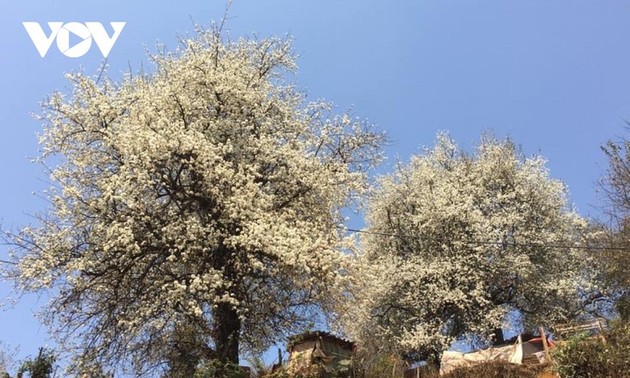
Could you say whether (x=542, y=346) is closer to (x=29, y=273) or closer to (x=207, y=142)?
(x=207, y=142)

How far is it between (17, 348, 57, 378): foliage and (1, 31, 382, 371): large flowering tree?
142cm

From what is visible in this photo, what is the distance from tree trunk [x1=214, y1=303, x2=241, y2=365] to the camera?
15195 millimetres

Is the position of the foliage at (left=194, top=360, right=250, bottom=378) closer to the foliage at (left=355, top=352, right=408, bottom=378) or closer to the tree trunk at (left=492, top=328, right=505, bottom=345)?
the foliage at (left=355, top=352, right=408, bottom=378)

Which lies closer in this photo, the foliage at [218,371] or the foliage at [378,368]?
the foliage at [218,371]

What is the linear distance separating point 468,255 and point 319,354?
15.0 metres

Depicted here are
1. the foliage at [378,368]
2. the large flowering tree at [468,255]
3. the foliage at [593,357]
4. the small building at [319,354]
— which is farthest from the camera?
the large flowering tree at [468,255]

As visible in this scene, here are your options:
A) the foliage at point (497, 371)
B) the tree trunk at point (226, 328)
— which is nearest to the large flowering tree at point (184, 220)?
the tree trunk at point (226, 328)

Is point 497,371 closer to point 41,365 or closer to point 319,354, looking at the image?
point 319,354

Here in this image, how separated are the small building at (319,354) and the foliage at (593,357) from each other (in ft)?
16.6

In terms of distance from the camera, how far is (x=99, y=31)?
1614 centimetres

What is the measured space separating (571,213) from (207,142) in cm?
2242

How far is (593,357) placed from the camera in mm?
11688

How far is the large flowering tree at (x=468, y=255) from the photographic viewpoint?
26.8 m

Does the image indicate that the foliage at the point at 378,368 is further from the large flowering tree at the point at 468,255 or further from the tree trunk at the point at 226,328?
the large flowering tree at the point at 468,255
